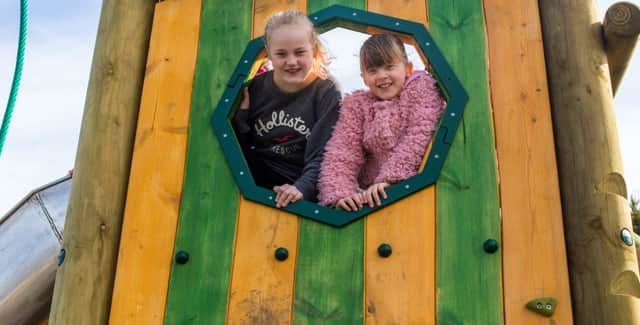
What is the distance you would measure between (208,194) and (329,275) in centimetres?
53

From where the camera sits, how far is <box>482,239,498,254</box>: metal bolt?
2523 millimetres

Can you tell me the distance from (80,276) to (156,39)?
969 millimetres

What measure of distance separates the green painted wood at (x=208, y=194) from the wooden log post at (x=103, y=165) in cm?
27

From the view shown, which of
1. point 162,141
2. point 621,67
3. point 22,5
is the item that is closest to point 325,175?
point 162,141

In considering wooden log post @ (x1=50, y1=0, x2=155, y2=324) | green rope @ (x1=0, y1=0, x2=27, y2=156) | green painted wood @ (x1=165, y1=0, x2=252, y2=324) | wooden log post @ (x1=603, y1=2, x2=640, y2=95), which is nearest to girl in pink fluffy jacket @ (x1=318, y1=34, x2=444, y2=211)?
green painted wood @ (x1=165, y1=0, x2=252, y2=324)

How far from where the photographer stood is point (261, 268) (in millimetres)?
2635

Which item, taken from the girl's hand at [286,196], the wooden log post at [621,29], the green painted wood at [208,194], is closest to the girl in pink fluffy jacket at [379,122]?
the girl's hand at [286,196]

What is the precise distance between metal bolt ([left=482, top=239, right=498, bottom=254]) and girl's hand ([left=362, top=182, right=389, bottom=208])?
0.36 meters

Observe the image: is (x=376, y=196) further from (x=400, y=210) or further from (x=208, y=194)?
(x=208, y=194)

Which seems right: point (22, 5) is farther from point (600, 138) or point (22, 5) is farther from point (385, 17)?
point (600, 138)

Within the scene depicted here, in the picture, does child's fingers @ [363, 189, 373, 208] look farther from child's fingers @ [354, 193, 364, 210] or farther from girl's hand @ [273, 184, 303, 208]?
girl's hand @ [273, 184, 303, 208]

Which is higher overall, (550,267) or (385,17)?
(385,17)

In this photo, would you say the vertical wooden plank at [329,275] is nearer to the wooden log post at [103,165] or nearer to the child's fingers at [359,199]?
the child's fingers at [359,199]

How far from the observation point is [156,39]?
3.17m
